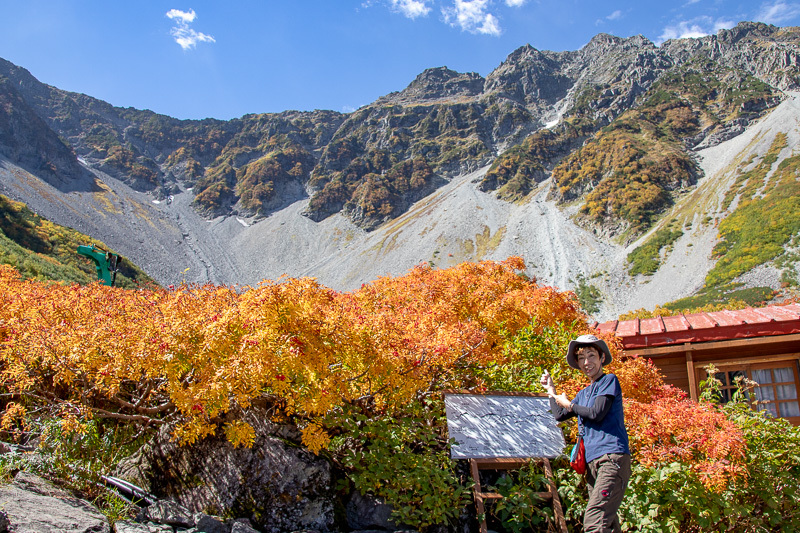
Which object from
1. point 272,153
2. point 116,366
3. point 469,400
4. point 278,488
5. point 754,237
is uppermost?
point 272,153

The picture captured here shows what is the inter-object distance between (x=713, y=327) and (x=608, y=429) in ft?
20.6

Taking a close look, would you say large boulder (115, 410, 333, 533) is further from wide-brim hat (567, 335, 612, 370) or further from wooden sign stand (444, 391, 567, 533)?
wide-brim hat (567, 335, 612, 370)

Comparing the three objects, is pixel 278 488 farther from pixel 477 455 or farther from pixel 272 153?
pixel 272 153

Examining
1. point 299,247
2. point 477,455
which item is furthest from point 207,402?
point 299,247

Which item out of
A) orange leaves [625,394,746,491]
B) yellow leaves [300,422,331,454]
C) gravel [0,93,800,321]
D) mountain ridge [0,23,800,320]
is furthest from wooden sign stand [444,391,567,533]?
gravel [0,93,800,321]

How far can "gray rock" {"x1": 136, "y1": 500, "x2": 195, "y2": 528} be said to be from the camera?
4.63m

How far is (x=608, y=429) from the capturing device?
11.6 feet

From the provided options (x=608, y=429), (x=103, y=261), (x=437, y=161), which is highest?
(x=437, y=161)

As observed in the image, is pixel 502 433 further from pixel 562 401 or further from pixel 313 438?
pixel 313 438

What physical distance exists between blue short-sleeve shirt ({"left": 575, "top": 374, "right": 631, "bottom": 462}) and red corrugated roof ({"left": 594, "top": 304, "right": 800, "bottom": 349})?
4.82 meters

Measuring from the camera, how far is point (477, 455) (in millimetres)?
5203

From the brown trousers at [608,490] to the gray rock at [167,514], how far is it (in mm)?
3777

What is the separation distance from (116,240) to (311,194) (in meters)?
61.2

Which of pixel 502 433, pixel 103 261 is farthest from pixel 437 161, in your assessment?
pixel 502 433
